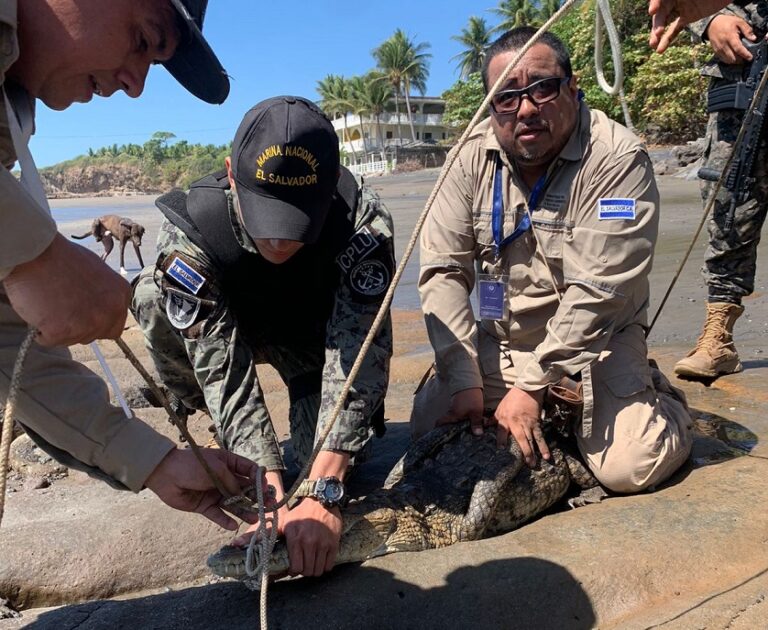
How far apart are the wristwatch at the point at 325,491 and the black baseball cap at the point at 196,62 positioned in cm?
118

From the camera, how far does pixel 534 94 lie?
2.81m

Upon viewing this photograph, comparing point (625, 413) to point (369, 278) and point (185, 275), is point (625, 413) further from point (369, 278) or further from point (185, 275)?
point (185, 275)

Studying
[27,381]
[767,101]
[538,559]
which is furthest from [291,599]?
[767,101]

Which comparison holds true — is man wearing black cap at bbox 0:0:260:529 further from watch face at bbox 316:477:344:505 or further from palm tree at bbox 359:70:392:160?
palm tree at bbox 359:70:392:160

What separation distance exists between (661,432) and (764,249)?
211 inches

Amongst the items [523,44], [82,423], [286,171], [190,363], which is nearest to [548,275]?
[523,44]

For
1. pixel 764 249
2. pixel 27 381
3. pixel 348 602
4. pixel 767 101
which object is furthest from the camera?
pixel 764 249

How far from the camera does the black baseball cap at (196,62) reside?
152cm

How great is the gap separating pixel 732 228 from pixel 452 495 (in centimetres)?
226

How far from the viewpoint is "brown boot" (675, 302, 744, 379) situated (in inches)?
149

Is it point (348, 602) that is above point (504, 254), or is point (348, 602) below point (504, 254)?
below

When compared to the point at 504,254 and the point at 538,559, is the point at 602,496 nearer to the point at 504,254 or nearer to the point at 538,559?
the point at 538,559

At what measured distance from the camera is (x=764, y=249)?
23.6 feet

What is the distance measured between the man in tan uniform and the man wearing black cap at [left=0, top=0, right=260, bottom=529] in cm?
127
